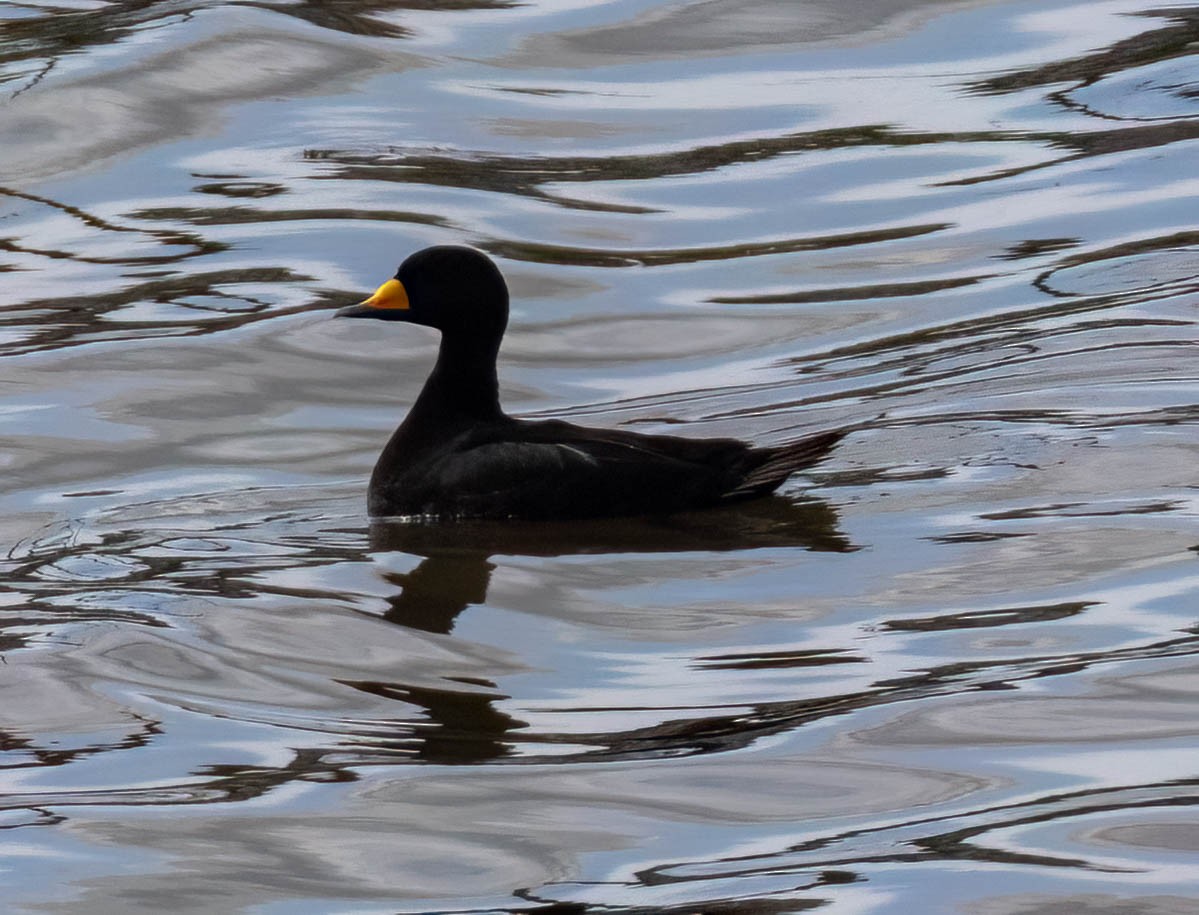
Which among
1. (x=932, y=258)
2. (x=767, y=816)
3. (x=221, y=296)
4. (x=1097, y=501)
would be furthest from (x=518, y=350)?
(x=767, y=816)

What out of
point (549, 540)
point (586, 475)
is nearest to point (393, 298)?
point (586, 475)

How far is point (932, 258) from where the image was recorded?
11.9 m

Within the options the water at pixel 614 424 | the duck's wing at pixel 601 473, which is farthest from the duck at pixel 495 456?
the water at pixel 614 424

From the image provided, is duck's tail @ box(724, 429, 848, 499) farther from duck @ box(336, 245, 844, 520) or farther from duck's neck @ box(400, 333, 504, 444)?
duck's neck @ box(400, 333, 504, 444)

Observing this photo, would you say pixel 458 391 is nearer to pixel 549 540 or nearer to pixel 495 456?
pixel 495 456

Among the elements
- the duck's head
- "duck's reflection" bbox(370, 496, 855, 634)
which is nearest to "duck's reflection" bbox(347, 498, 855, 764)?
"duck's reflection" bbox(370, 496, 855, 634)

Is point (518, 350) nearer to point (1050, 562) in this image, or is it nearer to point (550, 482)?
point (550, 482)

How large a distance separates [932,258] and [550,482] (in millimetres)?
4695

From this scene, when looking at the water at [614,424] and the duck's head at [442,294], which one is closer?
the water at [614,424]

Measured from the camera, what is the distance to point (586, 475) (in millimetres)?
7773

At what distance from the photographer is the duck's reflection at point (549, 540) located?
6.87m

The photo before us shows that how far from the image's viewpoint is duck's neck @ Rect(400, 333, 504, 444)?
8.29 m

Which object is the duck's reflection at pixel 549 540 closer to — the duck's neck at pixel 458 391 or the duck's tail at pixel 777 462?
the duck's tail at pixel 777 462

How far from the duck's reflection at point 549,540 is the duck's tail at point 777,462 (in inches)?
3.4
